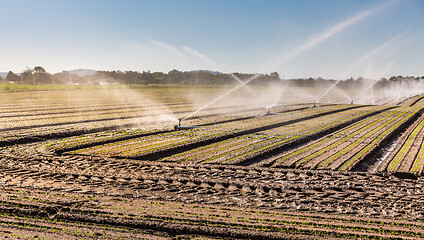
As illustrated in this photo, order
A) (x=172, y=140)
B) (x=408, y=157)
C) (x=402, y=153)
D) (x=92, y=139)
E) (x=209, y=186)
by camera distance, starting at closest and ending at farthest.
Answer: (x=209, y=186) < (x=408, y=157) < (x=402, y=153) < (x=172, y=140) < (x=92, y=139)

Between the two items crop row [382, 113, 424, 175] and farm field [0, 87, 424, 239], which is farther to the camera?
crop row [382, 113, 424, 175]

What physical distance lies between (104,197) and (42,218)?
94.5 inches

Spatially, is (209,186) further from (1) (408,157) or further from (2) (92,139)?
(2) (92,139)

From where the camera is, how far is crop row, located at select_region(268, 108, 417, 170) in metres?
18.2

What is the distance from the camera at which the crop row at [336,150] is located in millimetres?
18234

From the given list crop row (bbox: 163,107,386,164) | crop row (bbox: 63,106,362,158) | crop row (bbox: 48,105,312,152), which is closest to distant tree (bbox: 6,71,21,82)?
crop row (bbox: 48,105,312,152)

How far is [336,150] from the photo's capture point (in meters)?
21.7

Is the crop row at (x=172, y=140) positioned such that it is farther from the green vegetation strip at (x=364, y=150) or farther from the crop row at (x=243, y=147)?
the green vegetation strip at (x=364, y=150)

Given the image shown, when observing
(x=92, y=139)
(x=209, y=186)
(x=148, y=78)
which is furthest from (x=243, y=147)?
(x=148, y=78)

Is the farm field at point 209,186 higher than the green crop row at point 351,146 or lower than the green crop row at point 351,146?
lower

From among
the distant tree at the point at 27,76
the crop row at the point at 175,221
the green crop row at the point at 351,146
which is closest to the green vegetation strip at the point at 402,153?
the green crop row at the point at 351,146

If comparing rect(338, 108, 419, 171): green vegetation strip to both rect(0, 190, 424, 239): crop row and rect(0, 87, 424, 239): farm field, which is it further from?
rect(0, 190, 424, 239): crop row

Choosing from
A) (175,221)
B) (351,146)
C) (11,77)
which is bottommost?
(175,221)

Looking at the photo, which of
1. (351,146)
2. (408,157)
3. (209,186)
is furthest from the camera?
(351,146)
